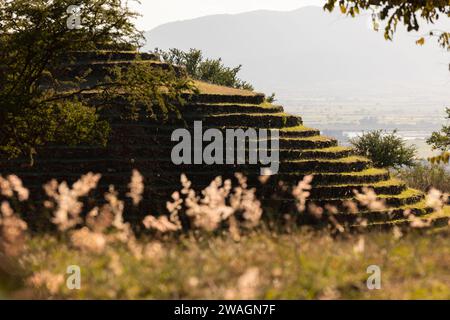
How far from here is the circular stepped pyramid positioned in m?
32.3

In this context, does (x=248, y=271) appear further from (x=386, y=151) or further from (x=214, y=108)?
(x=386, y=151)

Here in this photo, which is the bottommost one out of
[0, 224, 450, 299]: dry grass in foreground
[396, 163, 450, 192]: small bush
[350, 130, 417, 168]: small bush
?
[396, 163, 450, 192]: small bush

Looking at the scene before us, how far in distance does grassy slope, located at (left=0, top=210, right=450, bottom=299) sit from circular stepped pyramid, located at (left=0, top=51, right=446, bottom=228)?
2149 cm

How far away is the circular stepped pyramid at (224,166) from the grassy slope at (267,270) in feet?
70.5

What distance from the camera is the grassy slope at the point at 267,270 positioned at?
7.94 metres

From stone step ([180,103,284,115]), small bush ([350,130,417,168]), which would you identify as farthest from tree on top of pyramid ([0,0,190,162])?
small bush ([350,130,417,168])

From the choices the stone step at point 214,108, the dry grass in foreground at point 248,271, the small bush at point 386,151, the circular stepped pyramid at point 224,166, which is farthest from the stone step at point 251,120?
the dry grass in foreground at point 248,271

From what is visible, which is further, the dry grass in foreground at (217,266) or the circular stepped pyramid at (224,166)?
the circular stepped pyramid at (224,166)

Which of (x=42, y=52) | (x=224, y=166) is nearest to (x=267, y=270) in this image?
(x=42, y=52)

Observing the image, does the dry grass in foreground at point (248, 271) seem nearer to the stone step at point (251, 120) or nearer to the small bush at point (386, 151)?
the stone step at point (251, 120)

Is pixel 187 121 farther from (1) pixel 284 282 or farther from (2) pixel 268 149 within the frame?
(1) pixel 284 282

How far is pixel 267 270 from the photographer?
8484mm

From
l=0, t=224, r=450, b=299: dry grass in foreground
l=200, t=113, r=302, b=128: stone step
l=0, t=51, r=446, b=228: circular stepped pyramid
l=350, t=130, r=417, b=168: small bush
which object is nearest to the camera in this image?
l=0, t=224, r=450, b=299: dry grass in foreground

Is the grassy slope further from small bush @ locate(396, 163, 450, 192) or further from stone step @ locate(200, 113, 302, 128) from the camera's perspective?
small bush @ locate(396, 163, 450, 192)
